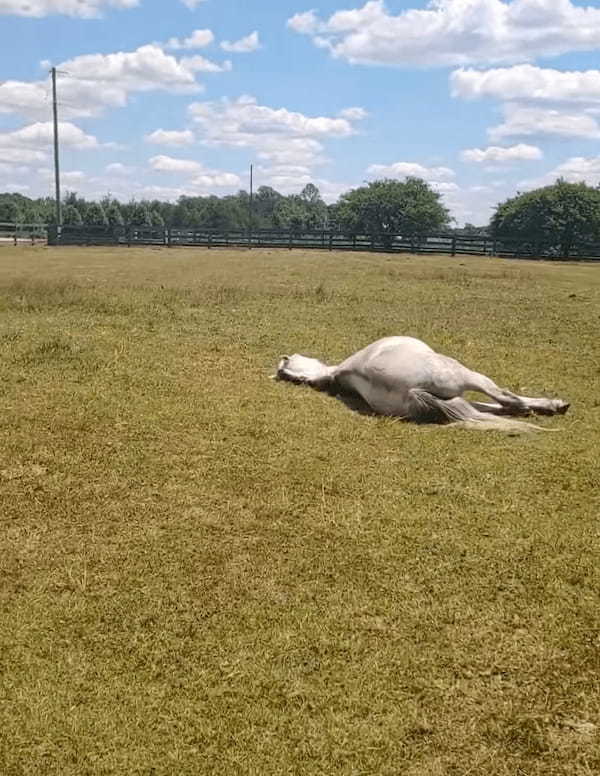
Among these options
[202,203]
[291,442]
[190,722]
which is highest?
[202,203]

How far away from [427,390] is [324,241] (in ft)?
130

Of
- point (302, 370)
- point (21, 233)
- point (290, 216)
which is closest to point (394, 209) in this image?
point (21, 233)

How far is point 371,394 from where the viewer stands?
24.1 feet

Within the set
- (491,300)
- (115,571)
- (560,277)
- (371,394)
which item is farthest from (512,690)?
(560,277)

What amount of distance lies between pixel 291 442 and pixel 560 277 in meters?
22.3

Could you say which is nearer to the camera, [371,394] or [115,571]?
[115,571]

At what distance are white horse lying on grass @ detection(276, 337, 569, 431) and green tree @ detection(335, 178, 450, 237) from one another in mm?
58139

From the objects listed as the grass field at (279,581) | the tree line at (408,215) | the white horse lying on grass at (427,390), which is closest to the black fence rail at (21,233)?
the tree line at (408,215)

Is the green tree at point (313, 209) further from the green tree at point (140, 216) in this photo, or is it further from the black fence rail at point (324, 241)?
the black fence rail at point (324, 241)

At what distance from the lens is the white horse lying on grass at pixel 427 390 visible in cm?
684

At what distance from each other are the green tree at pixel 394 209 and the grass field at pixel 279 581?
57898 millimetres

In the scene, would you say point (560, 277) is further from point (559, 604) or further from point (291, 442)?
point (559, 604)

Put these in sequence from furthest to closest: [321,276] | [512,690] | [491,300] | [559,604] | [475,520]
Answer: [321,276]
[491,300]
[475,520]
[559,604]
[512,690]

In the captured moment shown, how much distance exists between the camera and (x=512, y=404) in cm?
716
